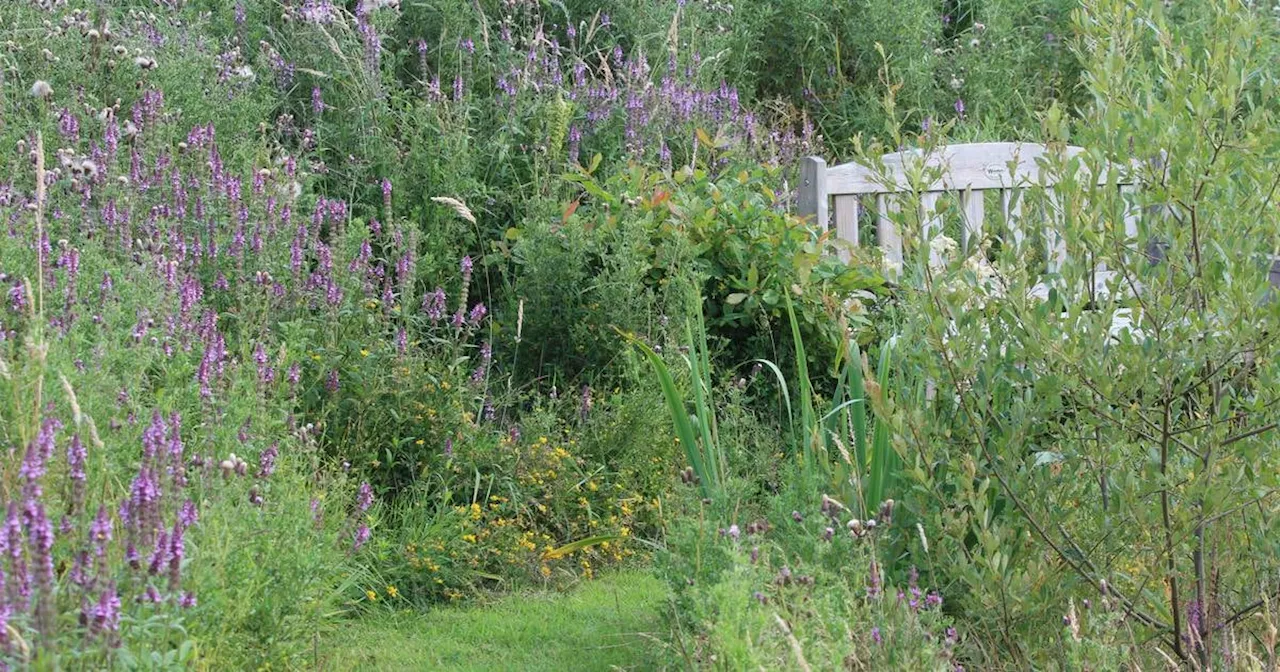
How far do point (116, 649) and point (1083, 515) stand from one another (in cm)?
239

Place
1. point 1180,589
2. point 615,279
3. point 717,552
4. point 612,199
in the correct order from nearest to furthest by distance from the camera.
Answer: point 717,552 < point 1180,589 < point 615,279 < point 612,199

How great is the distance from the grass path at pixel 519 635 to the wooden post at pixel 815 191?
209 cm

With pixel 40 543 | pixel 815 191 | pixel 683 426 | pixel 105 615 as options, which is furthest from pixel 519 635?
pixel 815 191

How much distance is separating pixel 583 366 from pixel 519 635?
1596mm

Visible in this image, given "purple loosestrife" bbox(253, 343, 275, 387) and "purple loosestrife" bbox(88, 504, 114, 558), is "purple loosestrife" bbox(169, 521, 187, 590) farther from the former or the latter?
"purple loosestrife" bbox(253, 343, 275, 387)

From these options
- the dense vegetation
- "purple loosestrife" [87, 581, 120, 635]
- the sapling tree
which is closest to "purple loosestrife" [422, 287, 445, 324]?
the dense vegetation

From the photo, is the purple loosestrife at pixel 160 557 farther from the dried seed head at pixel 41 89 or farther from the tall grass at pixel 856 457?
the dried seed head at pixel 41 89

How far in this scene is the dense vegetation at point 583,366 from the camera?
2.96 meters

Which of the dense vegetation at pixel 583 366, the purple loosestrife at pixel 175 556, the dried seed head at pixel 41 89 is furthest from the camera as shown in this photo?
the dried seed head at pixel 41 89

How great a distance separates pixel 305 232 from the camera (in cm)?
448

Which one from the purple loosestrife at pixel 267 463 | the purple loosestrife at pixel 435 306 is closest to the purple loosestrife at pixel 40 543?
the purple loosestrife at pixel 267 463

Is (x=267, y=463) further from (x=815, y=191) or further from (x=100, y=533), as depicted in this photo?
(x=815, y=191)

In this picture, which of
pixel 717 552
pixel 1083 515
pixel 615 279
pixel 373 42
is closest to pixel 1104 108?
pixel 1083 515

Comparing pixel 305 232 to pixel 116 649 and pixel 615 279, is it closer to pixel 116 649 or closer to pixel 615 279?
pixel 615 279
